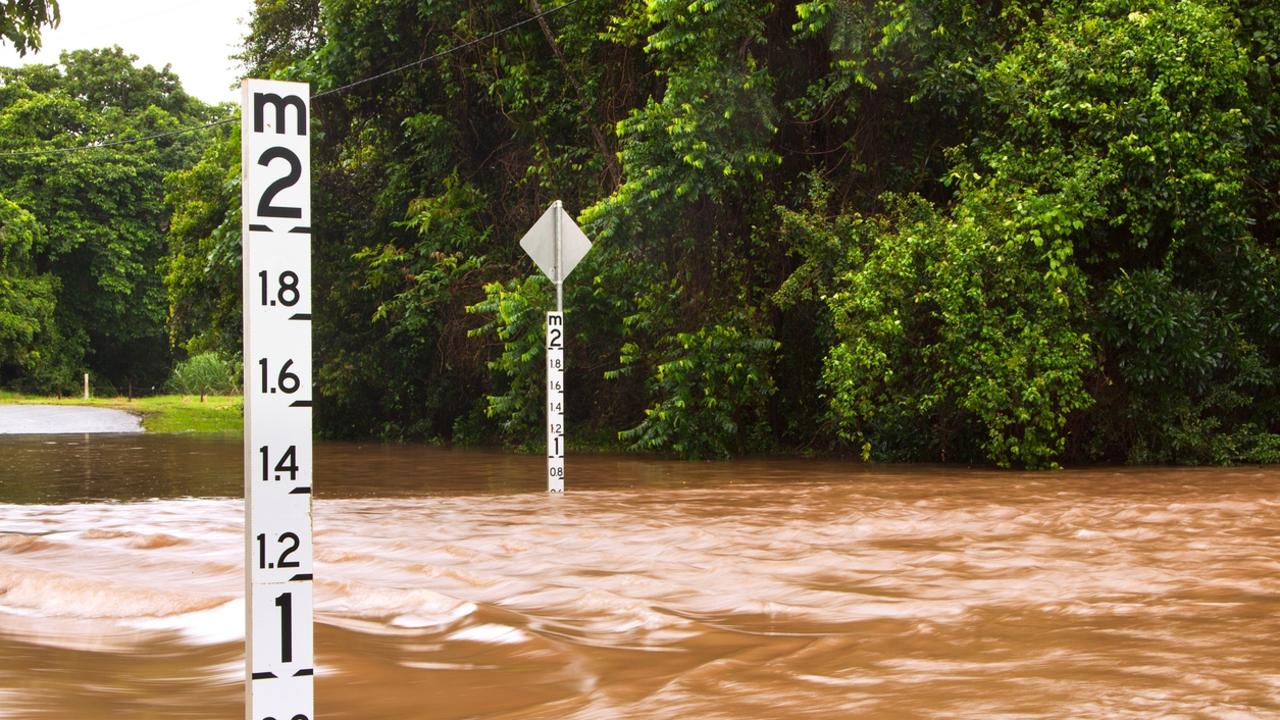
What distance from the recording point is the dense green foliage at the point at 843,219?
1560cm

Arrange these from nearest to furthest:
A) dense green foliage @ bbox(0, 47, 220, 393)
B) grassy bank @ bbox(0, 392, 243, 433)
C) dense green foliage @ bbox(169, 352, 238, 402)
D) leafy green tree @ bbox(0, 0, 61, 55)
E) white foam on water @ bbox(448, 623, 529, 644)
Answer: white foam on water @ bbox(448, 623, 529, 644), leafy green tree @ bbox(0, 0, 61, 55), grassy bank @ bbox(0, 392, 243, 433), dense green foliage @ bbox(169, 352, 238, 402), dense green foliage @ bbox(0, 47, 220, 393)

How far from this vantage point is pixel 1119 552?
832cm

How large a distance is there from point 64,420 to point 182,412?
685cm

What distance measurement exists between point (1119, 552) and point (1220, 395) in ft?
30.3

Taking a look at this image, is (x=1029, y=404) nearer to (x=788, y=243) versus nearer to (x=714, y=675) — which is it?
(x=788, y=243)

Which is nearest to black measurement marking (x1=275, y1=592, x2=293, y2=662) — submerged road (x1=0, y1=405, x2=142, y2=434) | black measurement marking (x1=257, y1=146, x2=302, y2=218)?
black measurement marking (x1=257, y1=146, x2=302, y2=218)

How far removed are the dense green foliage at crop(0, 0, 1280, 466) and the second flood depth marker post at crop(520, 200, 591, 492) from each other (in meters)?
4.44

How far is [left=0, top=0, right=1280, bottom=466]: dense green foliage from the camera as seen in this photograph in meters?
15.6

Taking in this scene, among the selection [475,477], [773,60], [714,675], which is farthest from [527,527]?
[773,60]

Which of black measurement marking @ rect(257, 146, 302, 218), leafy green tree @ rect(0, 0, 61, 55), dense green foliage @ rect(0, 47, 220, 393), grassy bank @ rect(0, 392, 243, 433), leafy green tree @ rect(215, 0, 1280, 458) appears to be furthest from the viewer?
dense green foliage @ rect(0, 47, 220, 393)

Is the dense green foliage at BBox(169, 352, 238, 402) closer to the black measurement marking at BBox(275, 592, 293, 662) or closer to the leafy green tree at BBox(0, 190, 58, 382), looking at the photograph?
the leafy green tree at BBox(0, 190, 58, 382)

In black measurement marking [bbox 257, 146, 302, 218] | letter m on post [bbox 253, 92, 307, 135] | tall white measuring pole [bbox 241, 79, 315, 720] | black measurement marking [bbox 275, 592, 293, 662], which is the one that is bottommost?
black measurement marking [bbox 275, 592, 293, 662]

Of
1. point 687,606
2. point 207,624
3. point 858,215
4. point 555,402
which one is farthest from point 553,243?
point 207,624

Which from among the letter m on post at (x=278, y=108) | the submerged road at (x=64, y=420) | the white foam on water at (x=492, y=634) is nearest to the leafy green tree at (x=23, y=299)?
the submerged road at (x=64, y=420)
